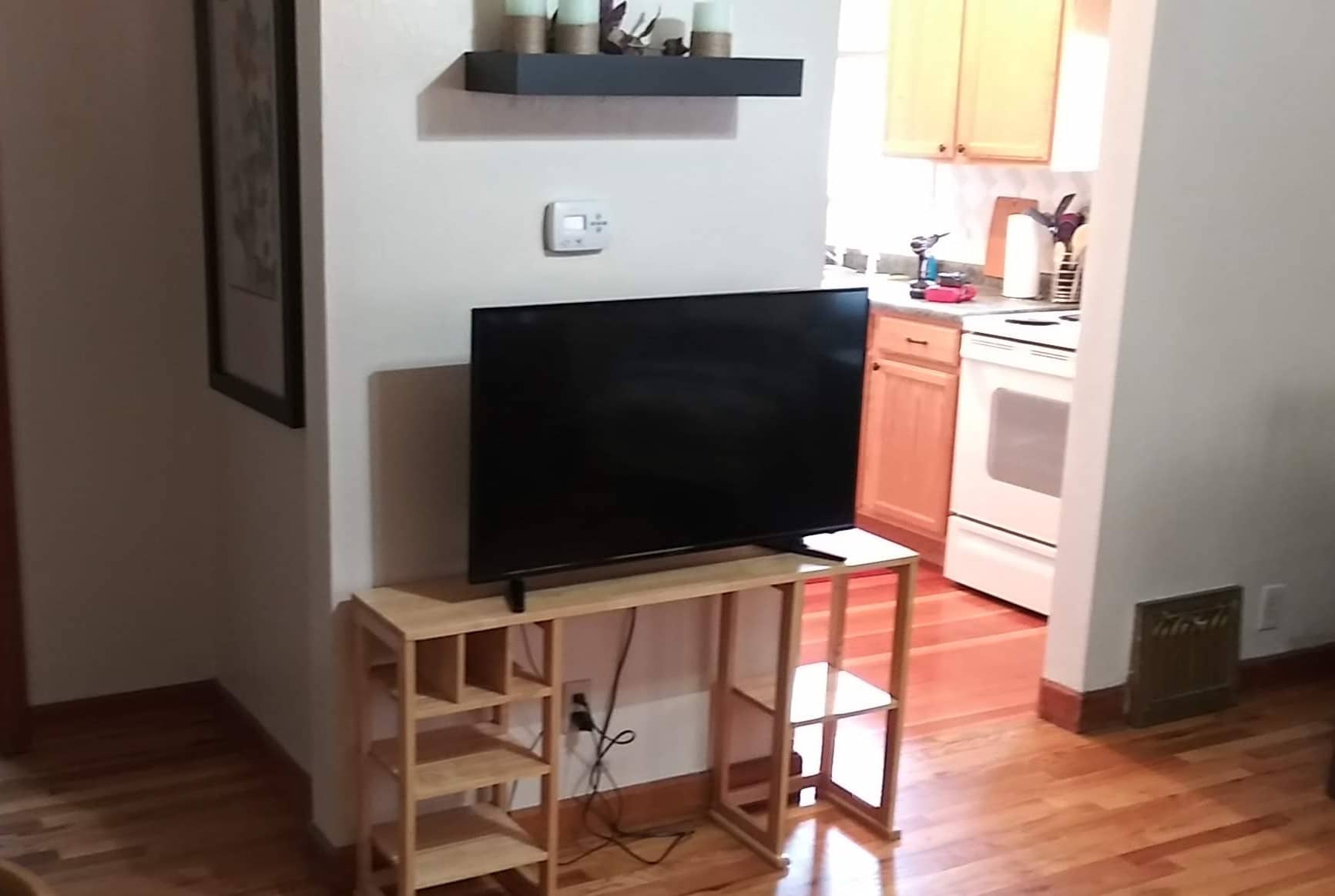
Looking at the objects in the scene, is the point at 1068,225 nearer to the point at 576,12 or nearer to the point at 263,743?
the point at 576,12

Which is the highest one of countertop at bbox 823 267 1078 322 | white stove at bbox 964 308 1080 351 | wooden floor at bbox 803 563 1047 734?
countertop at bbox 823 267 1078 322

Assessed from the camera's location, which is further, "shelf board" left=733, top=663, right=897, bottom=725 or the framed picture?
"shelf board" left=733, top=663, right=897, bottom=725

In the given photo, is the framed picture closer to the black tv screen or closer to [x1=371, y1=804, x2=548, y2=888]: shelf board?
the black tv screen

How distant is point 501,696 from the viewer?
8.32ft

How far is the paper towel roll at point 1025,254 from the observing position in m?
5.02

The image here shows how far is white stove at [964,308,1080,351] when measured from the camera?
4.25m

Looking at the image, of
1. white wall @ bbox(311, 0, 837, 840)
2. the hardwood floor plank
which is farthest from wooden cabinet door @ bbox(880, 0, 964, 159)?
the hardwood floor plank

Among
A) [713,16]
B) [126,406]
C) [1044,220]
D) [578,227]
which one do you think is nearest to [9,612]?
[126,406]

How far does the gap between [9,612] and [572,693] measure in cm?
137

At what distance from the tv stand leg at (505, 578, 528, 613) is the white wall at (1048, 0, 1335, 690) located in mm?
1747

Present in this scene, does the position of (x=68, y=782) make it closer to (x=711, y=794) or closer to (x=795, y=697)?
(x=711, y=794)

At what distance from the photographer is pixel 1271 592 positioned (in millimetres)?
3971

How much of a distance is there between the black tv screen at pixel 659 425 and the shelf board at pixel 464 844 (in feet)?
1.76

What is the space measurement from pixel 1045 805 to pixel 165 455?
2.36 meters
